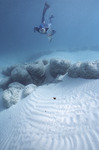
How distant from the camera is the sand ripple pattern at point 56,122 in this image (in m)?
2.54

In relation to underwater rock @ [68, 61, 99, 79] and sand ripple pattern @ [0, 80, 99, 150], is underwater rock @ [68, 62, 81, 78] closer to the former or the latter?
underwater rock @ [68, 61, 99, 79]

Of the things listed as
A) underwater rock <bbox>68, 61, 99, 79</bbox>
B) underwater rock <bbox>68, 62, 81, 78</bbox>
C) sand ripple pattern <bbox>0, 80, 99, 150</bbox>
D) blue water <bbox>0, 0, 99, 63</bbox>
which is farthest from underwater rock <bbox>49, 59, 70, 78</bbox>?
blue water <bbox>0, 0, 99, 63</bbox>

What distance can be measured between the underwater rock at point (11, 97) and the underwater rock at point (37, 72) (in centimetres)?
127

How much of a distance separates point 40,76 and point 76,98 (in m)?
Result: 2.88

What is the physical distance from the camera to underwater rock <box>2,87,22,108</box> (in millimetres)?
4652

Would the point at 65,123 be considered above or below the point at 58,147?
above

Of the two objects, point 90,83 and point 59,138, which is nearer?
point 59,138

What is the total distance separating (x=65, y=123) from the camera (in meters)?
3.03

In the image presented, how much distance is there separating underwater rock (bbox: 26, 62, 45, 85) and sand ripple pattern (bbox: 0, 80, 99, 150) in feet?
5.60

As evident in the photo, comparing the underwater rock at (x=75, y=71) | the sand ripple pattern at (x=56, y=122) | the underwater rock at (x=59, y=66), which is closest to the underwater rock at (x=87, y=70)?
the underwater rock at (x=75, y=71)

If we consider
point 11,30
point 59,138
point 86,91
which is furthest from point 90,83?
point 11,30

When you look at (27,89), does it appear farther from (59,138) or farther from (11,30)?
(11,30)

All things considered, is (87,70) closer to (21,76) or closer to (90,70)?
(90,70)

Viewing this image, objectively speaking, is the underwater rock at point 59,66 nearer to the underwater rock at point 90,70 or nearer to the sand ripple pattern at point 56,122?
the underwater rock at point 90,70
